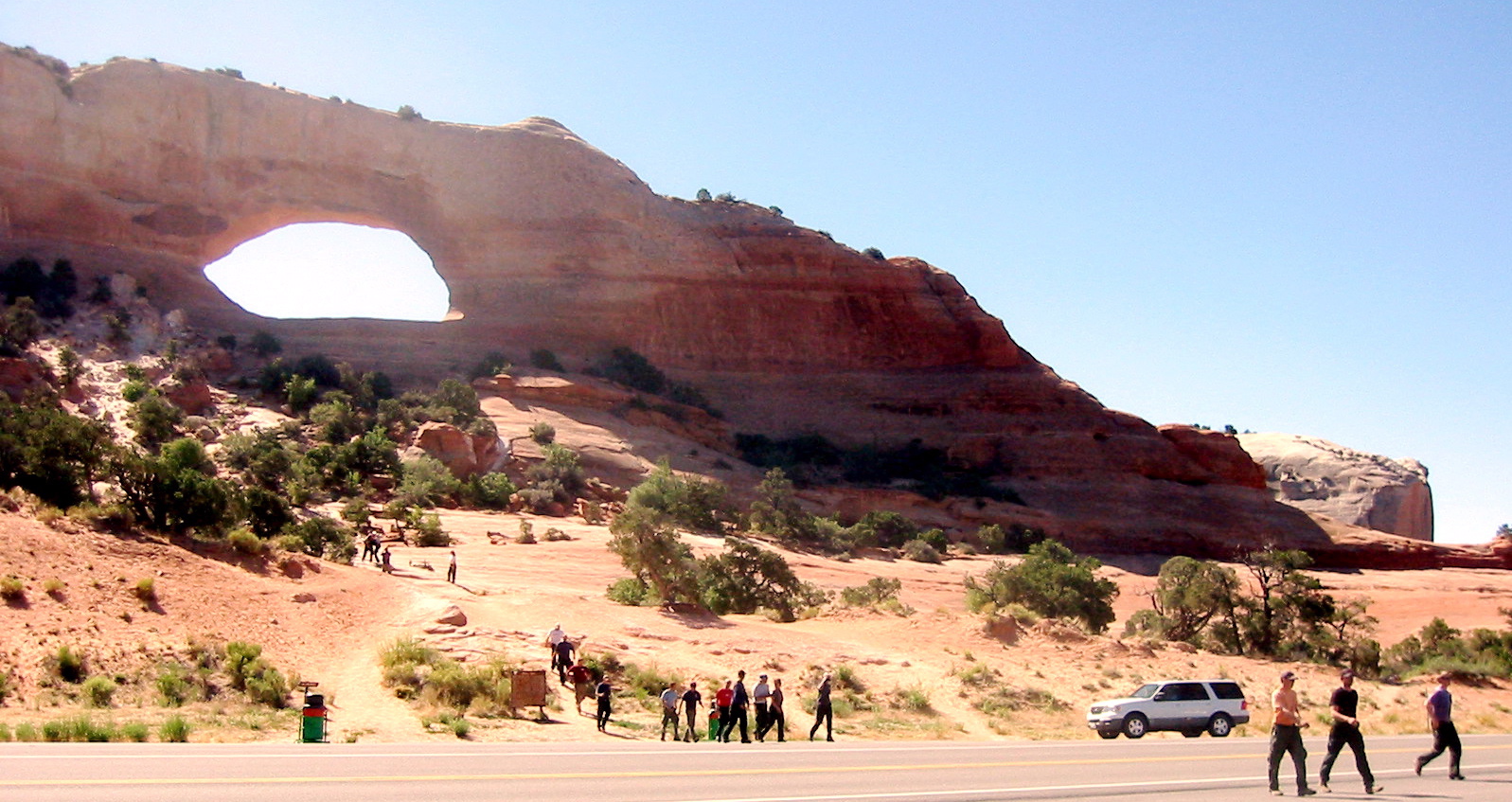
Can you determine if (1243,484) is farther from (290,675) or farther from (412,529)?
(290,675)

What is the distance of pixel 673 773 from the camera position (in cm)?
1125

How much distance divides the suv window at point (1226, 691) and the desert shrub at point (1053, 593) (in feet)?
38.2

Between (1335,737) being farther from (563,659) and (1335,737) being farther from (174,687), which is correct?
(174,687)

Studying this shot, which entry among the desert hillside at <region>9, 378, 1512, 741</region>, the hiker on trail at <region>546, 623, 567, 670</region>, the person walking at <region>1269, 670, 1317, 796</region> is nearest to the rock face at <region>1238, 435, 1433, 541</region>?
the desert hillside at <region>9, 378, 1512, 741</region>

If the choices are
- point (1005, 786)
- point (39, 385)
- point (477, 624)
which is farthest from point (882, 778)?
point (39, 385)

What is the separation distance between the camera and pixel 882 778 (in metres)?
11.1

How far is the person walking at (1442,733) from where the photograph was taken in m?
11.5

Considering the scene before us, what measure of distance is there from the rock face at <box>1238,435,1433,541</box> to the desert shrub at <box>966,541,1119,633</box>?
56.3m

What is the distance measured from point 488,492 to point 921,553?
16.4 m

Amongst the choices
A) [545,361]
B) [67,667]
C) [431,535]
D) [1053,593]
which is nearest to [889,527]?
[1053,593]

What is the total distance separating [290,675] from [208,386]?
33647 mm

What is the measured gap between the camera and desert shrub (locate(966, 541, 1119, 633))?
105ft

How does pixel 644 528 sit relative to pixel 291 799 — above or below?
above

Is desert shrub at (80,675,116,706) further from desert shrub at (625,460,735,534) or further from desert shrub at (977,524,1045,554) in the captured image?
desert shrub at (977,524,1045,554)
